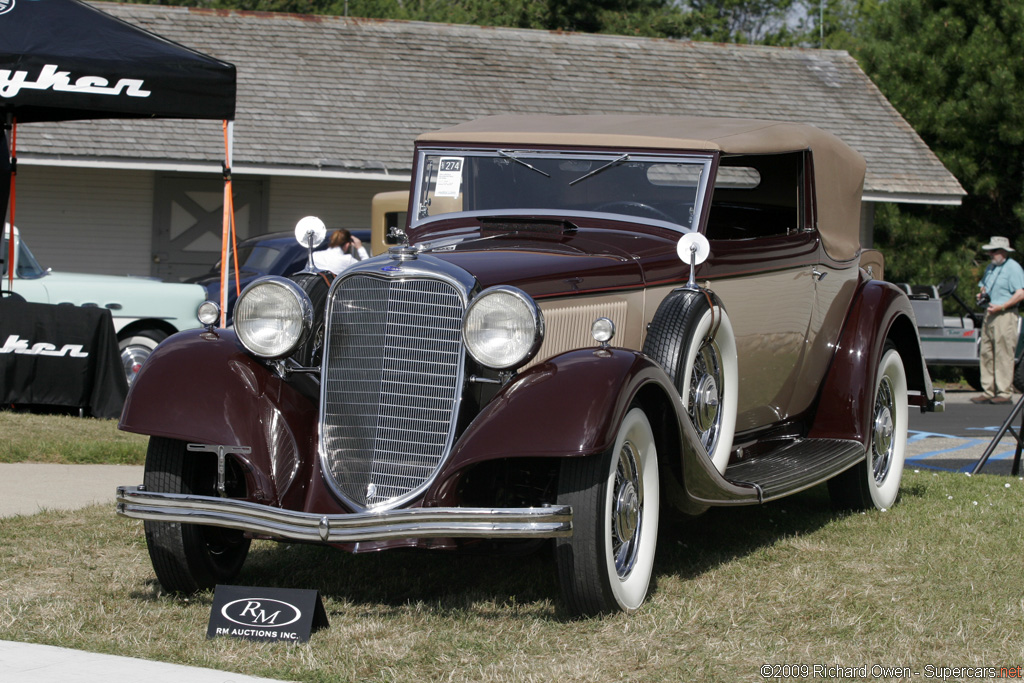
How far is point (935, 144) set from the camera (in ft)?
69.2

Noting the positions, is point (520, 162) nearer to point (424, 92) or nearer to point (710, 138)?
point (710, 138)

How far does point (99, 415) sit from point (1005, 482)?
22.7 ft

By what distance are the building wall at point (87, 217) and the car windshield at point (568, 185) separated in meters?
12.3

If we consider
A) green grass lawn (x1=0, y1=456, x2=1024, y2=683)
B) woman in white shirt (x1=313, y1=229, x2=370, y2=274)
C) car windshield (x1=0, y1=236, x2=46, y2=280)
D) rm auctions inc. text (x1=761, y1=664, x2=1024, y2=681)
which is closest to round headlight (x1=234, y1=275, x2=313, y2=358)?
green grass lawn (x1=0, y1=456, x2=1024, y2=683)

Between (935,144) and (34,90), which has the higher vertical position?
(34,90)

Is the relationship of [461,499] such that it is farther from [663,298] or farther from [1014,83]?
[1014,83]

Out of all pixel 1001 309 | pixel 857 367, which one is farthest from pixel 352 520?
pixel 1001 309

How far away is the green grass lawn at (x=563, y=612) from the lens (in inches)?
147

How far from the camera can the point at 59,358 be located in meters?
9.81

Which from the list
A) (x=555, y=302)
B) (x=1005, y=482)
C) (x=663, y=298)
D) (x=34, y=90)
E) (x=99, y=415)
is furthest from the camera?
(x=99, y=415)

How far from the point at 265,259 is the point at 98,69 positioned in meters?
5.48

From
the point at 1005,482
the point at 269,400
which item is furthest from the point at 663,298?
the point at 1005,482

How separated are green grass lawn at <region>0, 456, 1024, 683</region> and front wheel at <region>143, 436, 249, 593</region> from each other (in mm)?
95

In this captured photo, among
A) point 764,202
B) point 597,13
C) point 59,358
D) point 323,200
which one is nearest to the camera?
point 764,202
